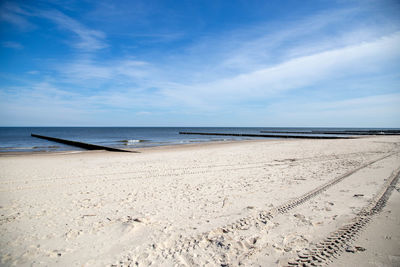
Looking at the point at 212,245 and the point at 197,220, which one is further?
the point at 197,220

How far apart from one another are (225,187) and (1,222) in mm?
4917

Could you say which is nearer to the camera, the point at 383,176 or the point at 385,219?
the point at 385,219

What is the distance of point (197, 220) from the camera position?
4000 millimetres

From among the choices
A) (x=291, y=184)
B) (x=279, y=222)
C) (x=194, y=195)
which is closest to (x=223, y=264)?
(x=279, y=222)

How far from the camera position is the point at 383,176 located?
268 inches

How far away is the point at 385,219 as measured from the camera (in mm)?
3812

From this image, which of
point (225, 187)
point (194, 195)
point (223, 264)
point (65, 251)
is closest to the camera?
point (223, 264)

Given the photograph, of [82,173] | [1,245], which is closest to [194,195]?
[1,245]

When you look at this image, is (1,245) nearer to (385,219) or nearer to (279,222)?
(279,222)

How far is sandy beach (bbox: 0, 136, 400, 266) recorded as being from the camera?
294cm

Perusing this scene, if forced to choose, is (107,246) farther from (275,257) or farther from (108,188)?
(108,188)

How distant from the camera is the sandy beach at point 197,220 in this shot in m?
2.94

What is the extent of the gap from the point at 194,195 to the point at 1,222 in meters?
3.87

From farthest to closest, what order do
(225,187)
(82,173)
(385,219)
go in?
(82,173)
(225,187)
(385,219)
